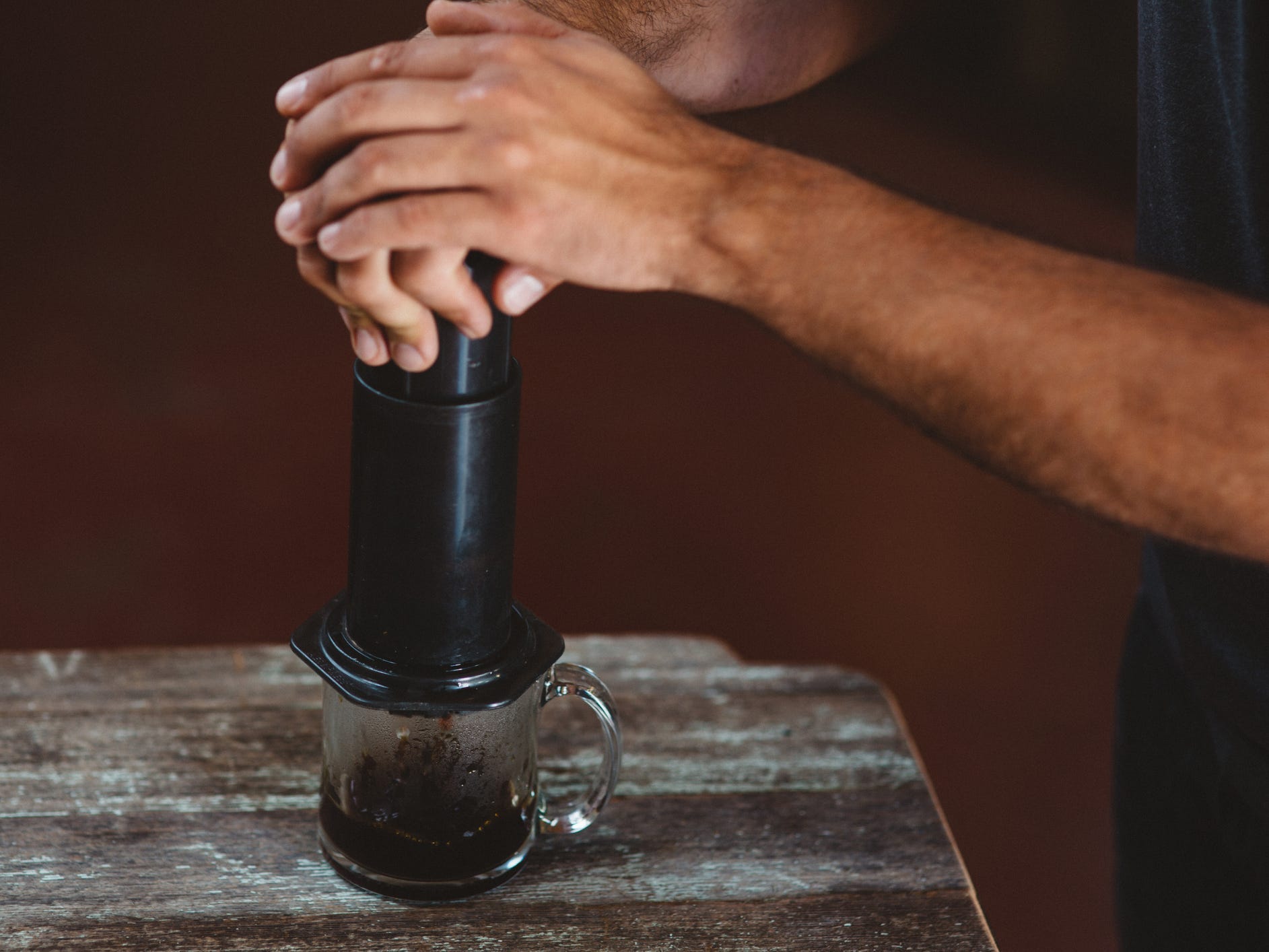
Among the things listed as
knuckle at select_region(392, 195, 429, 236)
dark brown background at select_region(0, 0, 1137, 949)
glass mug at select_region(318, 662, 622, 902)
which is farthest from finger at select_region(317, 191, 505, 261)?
dark brown background at select_region(0, 0, 1137, 949)

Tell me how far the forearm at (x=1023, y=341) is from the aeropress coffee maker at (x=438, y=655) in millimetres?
158

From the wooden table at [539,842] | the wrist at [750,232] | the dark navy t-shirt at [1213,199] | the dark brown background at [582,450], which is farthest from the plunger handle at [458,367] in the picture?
the dark brown background at [582,450]

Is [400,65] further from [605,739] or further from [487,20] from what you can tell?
[605,739]

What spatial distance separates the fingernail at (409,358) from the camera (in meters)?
0.68

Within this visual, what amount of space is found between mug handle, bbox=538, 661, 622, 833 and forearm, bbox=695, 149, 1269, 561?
26 centimetres

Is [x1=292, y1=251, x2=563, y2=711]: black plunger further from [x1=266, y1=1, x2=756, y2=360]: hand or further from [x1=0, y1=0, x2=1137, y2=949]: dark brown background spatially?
[x1=0, y1=0, x2=1137, y2=949]: dark brown background

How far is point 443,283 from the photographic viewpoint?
2.15ft

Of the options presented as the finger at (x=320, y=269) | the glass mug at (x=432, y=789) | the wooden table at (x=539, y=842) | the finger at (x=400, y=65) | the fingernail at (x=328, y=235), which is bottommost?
the wooden table at (x=539, y=842)

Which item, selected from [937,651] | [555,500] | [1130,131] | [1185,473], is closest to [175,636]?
[555,500]

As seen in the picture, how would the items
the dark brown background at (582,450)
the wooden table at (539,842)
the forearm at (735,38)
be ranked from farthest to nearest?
the dark brown background at (582,450) → the forearm at (735,38) → the wooden table at (539,842)

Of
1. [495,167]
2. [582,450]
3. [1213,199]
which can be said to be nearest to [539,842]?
[495,167]

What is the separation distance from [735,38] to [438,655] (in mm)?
625

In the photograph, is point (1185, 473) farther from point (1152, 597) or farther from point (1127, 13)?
point (1127, 13)

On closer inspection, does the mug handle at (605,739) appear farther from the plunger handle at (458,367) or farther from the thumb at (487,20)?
the thumb at (487,20)
